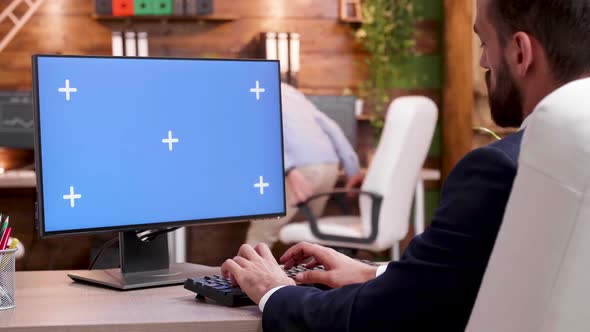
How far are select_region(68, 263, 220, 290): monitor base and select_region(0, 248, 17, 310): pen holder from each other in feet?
0.77

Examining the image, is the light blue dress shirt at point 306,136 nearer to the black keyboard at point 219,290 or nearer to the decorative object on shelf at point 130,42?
the decorative object on shelf at point 130,42

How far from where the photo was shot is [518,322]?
33.3 inches

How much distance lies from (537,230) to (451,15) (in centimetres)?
495

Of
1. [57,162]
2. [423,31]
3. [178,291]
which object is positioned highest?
[423,31]

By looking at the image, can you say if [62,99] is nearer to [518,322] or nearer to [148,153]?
[148,153]

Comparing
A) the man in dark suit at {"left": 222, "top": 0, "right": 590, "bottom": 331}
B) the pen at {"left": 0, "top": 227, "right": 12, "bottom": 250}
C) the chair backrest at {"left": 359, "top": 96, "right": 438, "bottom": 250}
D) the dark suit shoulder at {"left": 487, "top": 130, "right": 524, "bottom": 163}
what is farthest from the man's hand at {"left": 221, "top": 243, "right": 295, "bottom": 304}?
the chair backrest at {"left": 359, "top": 96, "right": 438, "bottom": 250}

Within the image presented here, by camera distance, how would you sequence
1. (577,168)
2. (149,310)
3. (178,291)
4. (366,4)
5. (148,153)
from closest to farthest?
(577,168), (149,310), (178,291), (148,153), (366,4)

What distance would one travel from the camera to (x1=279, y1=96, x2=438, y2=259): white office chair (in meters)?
4.10

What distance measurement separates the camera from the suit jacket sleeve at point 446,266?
110cm

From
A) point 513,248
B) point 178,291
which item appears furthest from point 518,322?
point 178,291

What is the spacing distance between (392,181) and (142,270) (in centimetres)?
246

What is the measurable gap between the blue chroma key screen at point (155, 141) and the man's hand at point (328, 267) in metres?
0.24

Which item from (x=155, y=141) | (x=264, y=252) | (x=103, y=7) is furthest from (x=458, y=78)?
(x=264, y=252)

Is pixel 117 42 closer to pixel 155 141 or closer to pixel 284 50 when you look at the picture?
pixel 284 50
